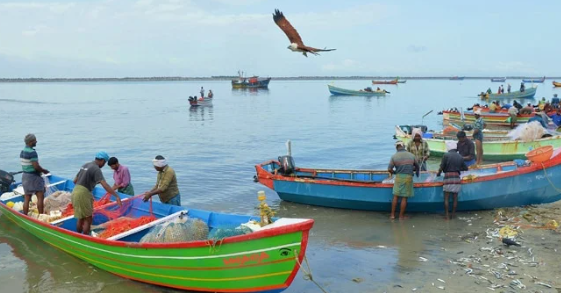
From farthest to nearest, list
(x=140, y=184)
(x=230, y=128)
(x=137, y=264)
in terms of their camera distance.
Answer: (x=230, y=128) → (x=140, y=184) → (x=137, y=264)

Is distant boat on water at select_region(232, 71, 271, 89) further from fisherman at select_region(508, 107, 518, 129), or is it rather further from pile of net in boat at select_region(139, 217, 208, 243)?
pile of net in boat at select_region(139, 217, 208, 243)

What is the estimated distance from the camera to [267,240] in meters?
5.78

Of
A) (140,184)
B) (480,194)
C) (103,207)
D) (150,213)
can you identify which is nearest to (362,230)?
(480,194)

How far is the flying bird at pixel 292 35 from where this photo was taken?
7.44 metres

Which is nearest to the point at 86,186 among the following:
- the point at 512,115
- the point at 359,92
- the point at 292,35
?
the point at 292,35

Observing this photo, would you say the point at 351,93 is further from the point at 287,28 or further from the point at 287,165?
the point at 287,28

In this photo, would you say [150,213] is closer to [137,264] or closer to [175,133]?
[137,264]

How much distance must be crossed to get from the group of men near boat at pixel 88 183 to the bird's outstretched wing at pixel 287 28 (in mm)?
2959

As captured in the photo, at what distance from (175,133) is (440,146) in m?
17.4

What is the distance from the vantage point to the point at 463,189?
10031mm

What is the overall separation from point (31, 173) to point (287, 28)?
563 centimetres

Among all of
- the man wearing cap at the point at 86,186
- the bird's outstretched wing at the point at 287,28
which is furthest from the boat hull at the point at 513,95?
the man wearing cap at the point at 86,186

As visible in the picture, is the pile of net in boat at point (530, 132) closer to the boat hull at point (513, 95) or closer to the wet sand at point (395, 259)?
the wet sand at point (395, 259)

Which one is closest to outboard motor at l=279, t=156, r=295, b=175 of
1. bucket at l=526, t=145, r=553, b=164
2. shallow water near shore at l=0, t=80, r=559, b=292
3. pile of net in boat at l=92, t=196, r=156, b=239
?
shallow water near shore at l=0, t=80, r=559, b=292
